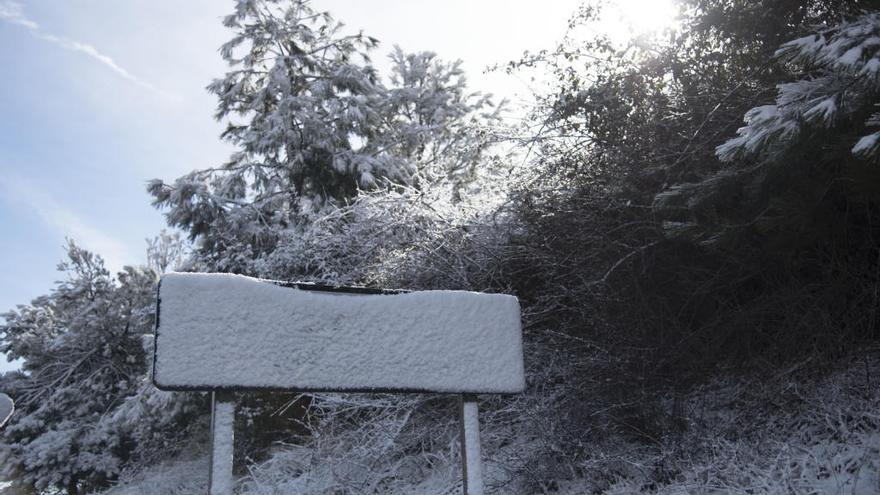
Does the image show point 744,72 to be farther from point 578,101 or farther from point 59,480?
point 59,480

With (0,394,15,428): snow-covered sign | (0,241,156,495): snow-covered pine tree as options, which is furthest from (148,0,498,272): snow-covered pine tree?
(0,394,15,428): snow-covered sign

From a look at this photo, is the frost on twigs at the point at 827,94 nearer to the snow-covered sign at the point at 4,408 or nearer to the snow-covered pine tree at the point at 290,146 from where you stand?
the snow-covered sign at the point at 4,408

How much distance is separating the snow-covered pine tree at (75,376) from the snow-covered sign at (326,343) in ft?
28.3

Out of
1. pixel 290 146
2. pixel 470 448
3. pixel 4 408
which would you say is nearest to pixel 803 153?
pixel 470 448

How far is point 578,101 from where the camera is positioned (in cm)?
539

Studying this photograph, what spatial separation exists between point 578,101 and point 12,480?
11.0 m

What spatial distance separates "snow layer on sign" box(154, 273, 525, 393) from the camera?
7.67 ft

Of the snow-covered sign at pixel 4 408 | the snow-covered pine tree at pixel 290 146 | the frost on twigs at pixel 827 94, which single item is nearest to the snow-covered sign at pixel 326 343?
the frost on twigs at pixel 827 94

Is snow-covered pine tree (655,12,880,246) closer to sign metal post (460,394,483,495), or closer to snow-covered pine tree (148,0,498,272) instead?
sign metal post (460,394,483,495)

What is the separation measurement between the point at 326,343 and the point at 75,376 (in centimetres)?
1035

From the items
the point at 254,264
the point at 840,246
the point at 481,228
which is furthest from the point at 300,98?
the point at 840,246

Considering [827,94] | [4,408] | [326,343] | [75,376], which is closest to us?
[326,343]

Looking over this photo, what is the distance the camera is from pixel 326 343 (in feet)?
8.38

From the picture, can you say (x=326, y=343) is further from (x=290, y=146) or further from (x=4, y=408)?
(x=290, y=146)
